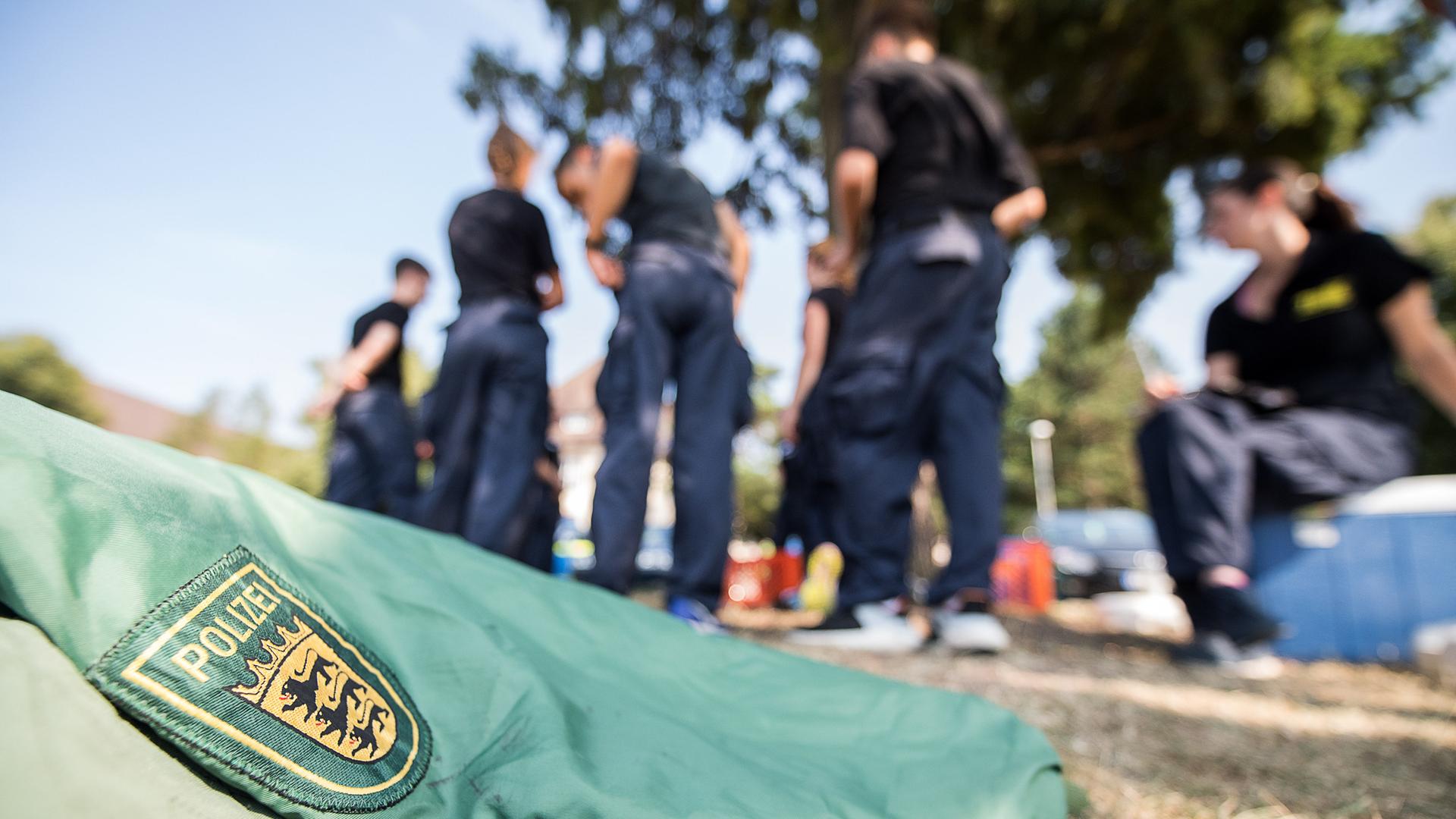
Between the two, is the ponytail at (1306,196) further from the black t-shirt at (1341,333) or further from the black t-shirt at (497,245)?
the black t-shirt at (497,245)

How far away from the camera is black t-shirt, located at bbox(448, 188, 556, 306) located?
2596 millimetres

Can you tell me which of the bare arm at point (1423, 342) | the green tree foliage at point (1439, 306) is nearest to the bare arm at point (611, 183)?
the bare arm at point (1423, 342)

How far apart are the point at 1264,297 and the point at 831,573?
2.70m

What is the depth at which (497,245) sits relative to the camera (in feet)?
8.55

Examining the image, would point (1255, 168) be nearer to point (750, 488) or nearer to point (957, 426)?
point (957, 426)

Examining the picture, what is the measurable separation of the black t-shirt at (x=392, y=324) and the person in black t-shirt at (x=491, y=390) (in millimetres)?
1342

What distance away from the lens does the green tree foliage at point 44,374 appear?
25.7 meters

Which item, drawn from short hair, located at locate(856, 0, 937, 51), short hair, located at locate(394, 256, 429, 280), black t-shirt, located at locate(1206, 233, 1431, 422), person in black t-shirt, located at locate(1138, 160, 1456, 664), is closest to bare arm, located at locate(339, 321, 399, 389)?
short hair, located at locate(394, 256, 429, 280)

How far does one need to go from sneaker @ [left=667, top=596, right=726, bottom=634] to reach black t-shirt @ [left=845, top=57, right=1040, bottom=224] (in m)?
1.27

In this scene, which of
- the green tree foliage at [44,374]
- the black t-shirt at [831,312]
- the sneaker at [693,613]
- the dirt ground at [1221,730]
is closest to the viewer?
the dirt ground at [1221,730]

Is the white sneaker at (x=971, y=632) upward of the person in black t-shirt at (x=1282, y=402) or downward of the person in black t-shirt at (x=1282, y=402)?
downward

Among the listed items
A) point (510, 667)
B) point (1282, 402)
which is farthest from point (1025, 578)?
point (510, 667)

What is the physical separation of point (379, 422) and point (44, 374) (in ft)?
106

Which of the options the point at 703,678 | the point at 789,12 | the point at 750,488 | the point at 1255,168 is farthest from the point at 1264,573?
the point at 750,488
